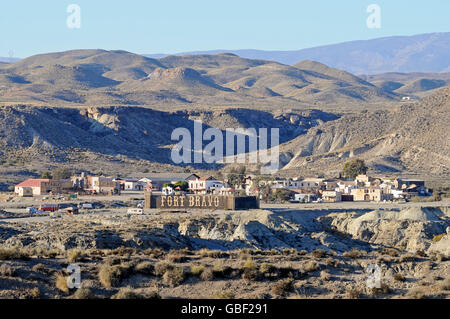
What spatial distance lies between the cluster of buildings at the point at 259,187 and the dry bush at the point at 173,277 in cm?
5235

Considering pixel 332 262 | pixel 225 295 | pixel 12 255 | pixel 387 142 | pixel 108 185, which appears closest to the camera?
pixel 225 295

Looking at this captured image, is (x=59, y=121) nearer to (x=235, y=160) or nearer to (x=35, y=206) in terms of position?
(x=235, y=160)

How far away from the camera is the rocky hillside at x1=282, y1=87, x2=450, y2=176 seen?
122 meters

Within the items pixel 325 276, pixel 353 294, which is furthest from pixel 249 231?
pixel 353 294

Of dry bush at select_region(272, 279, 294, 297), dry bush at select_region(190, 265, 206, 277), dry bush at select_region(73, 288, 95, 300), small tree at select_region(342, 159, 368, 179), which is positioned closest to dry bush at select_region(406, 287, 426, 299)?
dry bush at select_region(272, 279, 294, 297)

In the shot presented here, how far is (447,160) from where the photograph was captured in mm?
119250

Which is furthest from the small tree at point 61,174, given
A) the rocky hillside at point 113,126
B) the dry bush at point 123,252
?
the dry bush at point 123,252

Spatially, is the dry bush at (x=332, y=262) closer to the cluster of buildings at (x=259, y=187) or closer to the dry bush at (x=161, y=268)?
the dry bush at (x=161, y=268)

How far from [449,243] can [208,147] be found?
110130mm

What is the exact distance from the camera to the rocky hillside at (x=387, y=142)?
12156 cm

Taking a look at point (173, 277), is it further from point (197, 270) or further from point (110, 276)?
point (110, 276)

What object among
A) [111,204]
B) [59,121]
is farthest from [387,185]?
[59,121]

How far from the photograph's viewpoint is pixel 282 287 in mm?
27703

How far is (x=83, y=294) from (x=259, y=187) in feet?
208
